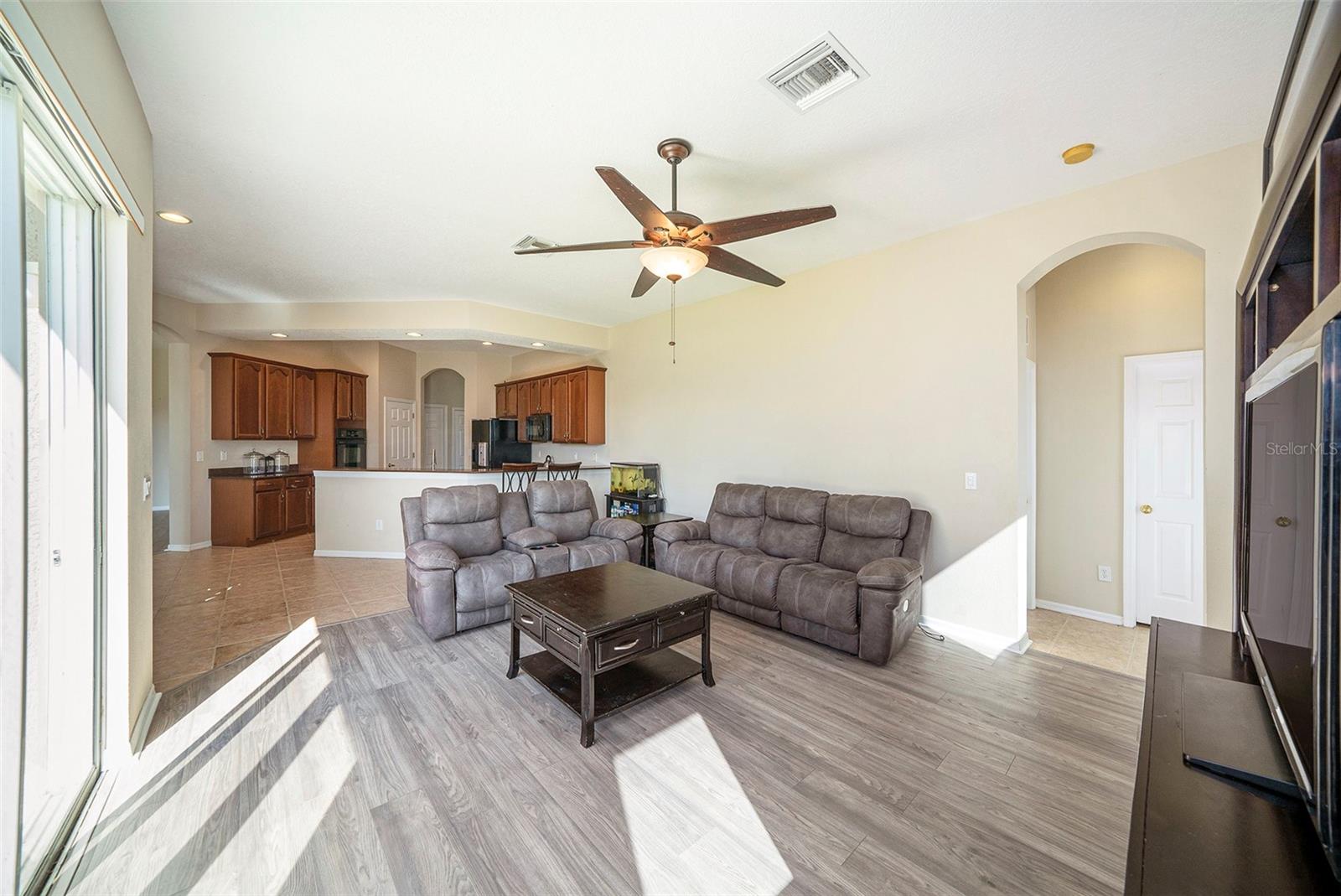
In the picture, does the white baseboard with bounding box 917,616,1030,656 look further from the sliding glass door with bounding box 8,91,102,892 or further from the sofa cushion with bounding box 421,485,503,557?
the sliding glass door with bounding box 8,91,102,892

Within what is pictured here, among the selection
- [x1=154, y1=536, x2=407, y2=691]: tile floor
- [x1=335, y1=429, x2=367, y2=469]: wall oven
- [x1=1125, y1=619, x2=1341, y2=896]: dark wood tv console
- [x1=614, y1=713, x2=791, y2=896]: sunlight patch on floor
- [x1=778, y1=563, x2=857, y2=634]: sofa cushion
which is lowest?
[x1=614, y1=713, x2=791, y2=896]: sunlight patch on floor

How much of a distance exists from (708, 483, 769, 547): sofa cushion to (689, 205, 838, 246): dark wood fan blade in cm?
241

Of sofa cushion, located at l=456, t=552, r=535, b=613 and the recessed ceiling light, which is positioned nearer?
the recessed ceiling light

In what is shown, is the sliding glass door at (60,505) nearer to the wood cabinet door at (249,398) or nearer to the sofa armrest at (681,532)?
the sofa armrest at (681,532)

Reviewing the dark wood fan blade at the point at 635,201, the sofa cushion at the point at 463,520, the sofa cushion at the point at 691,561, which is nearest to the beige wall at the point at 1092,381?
→ the sofa cushion at the point at 691,561

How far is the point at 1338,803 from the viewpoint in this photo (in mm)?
738

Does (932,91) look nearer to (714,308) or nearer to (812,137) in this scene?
(812,137)

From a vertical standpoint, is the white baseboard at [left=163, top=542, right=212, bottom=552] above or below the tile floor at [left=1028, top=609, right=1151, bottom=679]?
above

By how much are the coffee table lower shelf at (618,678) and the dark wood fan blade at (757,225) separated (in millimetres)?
2127

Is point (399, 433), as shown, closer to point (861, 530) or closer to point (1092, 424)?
point (861, 530)

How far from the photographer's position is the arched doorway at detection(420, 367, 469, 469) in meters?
9.57

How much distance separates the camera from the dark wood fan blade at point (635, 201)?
202 cm

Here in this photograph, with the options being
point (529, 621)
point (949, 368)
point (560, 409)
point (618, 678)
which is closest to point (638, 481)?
point (560, 409)

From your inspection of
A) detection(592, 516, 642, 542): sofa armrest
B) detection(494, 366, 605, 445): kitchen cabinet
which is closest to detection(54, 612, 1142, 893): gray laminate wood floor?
detection(592, 516, 642, 542): sofa armrest
